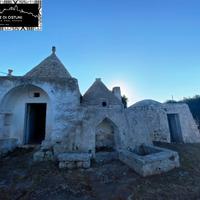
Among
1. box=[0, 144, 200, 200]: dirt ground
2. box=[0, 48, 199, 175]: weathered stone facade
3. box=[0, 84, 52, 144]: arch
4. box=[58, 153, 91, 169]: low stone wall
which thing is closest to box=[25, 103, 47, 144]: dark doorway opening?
box=[0, 48, 199, 175]: weathered stone facade

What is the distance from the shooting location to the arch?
24.1ft

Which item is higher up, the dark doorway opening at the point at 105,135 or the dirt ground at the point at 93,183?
the dark doorway opening at the point at 105,135

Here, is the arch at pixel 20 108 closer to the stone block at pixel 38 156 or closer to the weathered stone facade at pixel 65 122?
the weathered stone facade at pixel 65 122

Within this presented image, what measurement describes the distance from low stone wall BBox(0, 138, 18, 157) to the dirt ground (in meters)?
1.09

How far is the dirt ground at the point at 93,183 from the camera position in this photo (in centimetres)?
365

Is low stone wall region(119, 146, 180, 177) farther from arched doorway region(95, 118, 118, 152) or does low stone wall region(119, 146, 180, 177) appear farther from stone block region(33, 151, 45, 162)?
stone block region(33, 151, 45, 162)

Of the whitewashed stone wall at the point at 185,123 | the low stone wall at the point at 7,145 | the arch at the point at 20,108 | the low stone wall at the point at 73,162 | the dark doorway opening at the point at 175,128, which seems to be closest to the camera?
the low stone wall at the point at 73,162

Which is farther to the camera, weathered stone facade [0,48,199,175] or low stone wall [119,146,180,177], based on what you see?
weathered stone facade [0,48,199,175]

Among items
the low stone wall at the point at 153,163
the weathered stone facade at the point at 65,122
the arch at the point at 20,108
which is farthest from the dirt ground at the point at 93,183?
the arch at the point at 20,108

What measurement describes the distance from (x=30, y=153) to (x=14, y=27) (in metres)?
5.75

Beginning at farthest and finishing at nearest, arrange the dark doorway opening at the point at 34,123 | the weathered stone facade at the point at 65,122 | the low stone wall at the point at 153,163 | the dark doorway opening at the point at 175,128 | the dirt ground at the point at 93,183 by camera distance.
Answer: the dark doorway opening at the point at 175,128 < the dark doorway opening at the point at 34,123 < the weathered stone facade at the point at 65,122 < the low stone wall at the point at 153,163 < the dirt ground at the point at 93,183

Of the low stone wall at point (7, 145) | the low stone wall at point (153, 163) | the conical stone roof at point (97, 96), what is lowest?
the low stone wall at point (153, 163)

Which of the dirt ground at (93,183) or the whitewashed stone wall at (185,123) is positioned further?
the whitewashed stone wall at (185,123)

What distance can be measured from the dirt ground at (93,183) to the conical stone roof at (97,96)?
5.98 metres
